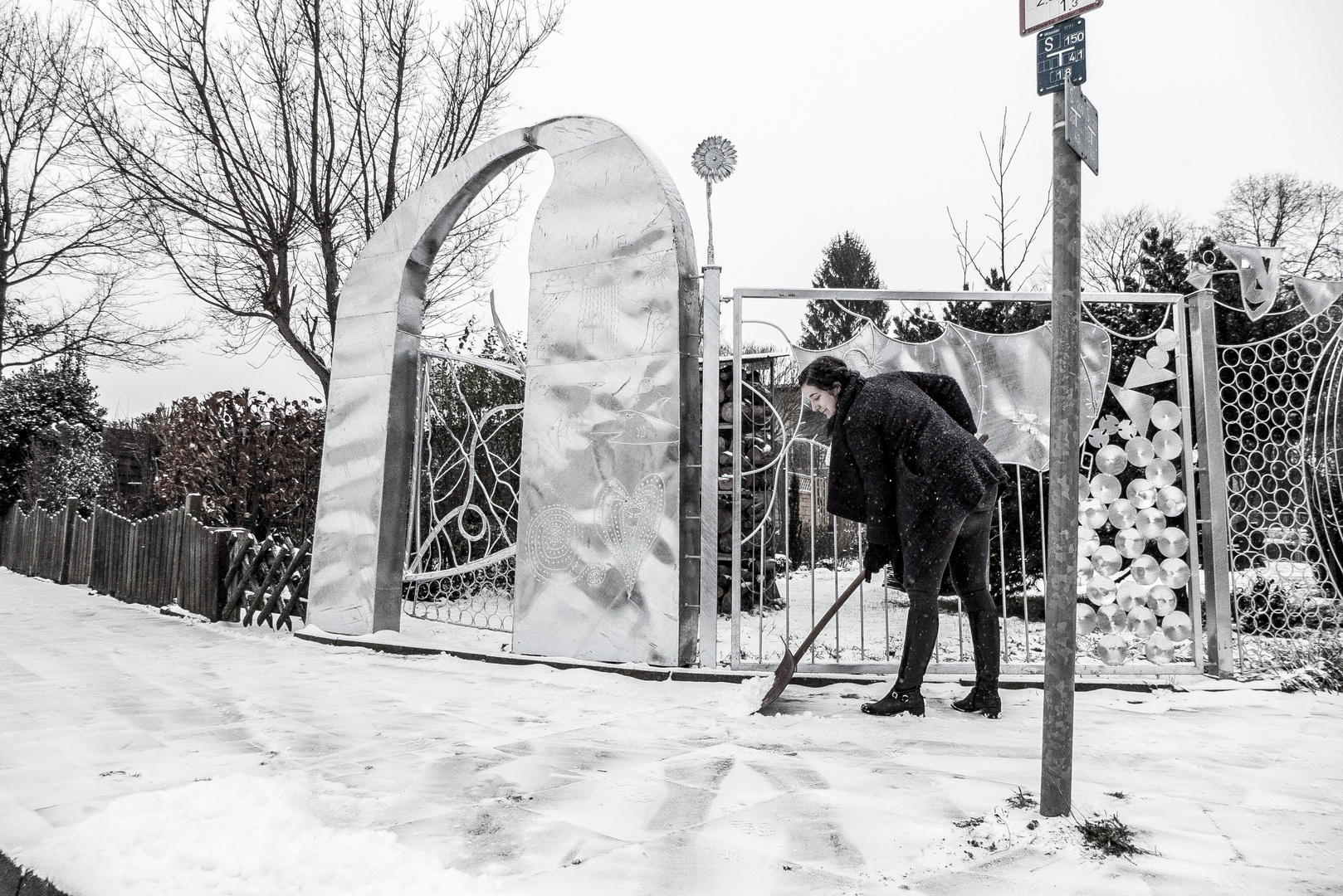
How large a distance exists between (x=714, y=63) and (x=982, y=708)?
38.0 feet

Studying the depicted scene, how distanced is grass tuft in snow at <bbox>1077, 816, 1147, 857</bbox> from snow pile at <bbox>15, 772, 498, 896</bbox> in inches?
56.8

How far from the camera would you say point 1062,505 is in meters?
2.12

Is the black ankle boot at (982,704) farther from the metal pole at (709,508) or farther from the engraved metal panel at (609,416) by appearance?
the engraved metal panel at (609,416)

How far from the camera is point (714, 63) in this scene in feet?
41.3

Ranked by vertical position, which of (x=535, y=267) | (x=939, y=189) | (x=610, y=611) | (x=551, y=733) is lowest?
(x=551, y=733)

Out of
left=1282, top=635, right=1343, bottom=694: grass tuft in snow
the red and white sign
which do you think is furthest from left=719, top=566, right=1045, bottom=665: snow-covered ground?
the red and white sign

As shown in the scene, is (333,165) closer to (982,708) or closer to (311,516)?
(311,516)

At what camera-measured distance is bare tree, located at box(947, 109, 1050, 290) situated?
379 inches

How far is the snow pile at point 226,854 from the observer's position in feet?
5.76

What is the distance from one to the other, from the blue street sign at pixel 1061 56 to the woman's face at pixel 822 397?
1.72 meters

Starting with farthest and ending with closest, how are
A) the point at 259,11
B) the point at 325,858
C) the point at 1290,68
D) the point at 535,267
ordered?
the point at 259,11, the point at 1290,68, the point at 535,267, the point at 325,858

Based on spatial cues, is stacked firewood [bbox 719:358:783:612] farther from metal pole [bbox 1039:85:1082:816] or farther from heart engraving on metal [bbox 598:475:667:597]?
metal pole [bbox 1039:85:1082:816]

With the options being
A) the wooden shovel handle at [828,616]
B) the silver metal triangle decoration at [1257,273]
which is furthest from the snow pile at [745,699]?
the silver metal triangle decoration at [1257,273]

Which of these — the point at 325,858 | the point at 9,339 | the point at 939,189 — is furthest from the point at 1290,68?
the point at 9,339
